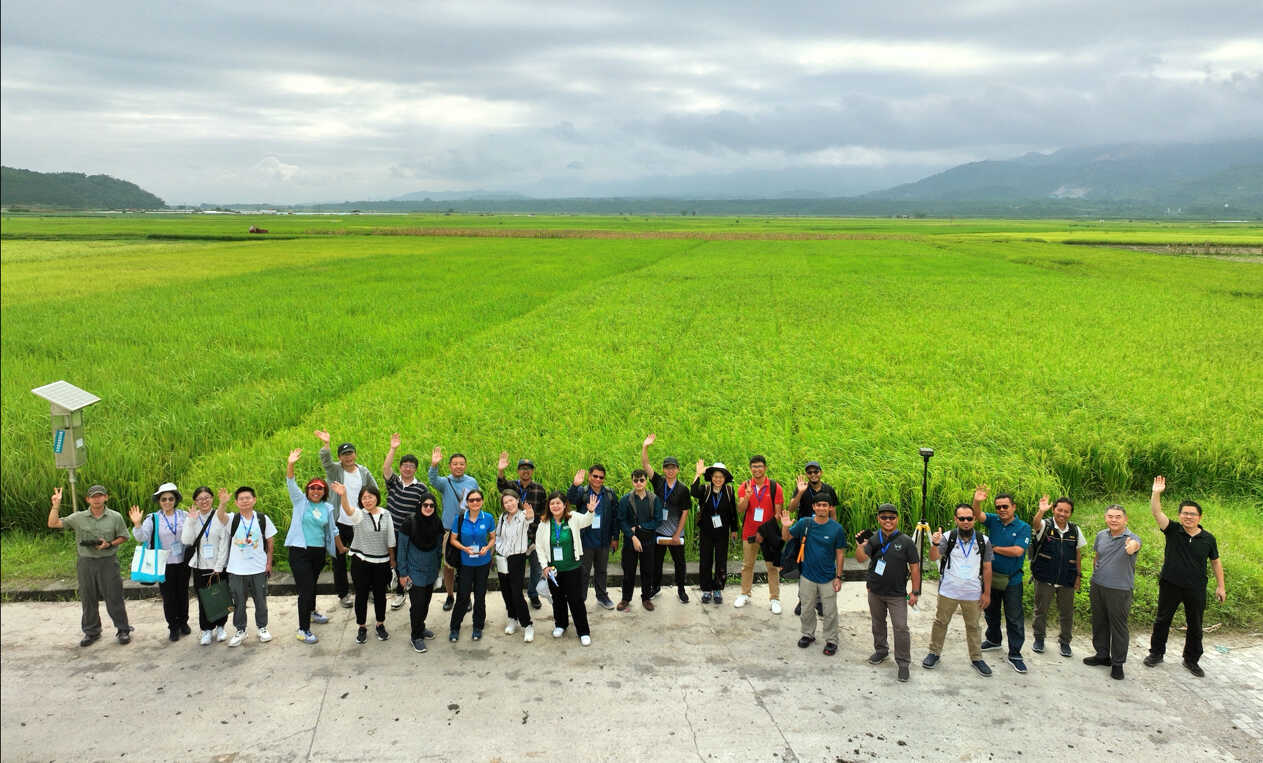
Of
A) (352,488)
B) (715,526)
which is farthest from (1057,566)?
(352,488)

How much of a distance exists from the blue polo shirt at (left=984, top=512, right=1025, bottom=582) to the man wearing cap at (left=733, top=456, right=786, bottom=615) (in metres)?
2.21

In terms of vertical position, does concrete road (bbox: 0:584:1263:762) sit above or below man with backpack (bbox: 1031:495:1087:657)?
below

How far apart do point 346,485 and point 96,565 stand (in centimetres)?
246

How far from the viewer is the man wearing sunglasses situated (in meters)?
7.27

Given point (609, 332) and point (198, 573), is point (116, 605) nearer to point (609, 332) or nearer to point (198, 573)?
point (198, 573)

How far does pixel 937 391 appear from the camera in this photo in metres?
15.4

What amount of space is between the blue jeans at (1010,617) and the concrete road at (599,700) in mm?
233

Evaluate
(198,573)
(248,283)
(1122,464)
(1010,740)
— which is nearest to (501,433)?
(198,573)

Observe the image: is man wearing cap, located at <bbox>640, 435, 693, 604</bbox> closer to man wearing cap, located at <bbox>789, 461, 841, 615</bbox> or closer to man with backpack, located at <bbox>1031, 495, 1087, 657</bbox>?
man wearing cap, located at <bbox>789, 461, 841, 615</bbox>

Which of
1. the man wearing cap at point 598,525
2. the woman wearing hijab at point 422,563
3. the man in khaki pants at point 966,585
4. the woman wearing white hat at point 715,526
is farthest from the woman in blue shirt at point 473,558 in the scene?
the man in khaki pants at point 966,585

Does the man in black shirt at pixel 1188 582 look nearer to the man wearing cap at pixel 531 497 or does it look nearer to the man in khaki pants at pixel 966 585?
the man in khaki pants at pixel 966 585

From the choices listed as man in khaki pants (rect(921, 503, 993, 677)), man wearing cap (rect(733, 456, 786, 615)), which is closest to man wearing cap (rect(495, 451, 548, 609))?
man wearing cap (rect(733, 456, 786, 615))

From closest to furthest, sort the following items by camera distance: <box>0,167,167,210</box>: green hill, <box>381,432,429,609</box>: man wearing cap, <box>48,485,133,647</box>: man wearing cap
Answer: <box>48,485,133,647</box>: man wearing cap → <box>381,432,429,609</box>: man wearing cap → <box>0,167,167,210</box>: green hill

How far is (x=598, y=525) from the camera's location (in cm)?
841
